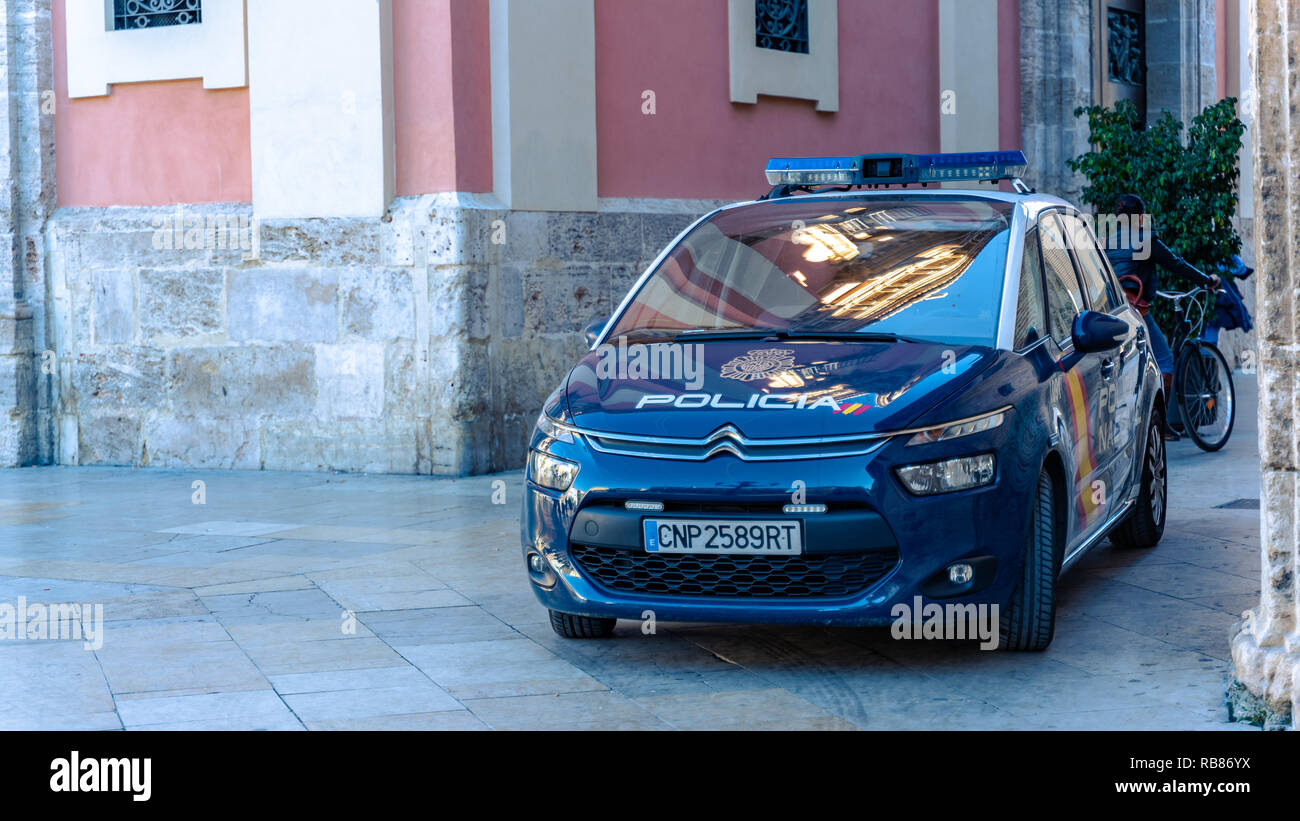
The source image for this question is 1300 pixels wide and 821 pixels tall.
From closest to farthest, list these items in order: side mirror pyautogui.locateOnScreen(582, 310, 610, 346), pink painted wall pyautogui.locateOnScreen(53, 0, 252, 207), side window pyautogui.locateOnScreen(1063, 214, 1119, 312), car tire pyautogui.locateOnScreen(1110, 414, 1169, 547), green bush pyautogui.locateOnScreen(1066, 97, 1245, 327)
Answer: side mirror pyautogui.locateOnScreen(582, 310, 610, 346) → side window pyautogui.locateOnScreen(1063, 214, 1119, 312) → car tire pyautogui.locateOnScreen(1110, 414, 1169, 547) → pink painted wall pyautogui.locateOnScreen(53, 0, 252, 207) → green bush pyautogui.locateOnScreen(1066, 97, 1245, 327)

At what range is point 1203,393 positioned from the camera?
11.5 meters

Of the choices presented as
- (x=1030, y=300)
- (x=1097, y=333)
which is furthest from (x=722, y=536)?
(x=1097, y=333)

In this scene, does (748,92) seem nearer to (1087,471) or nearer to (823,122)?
(823,122)

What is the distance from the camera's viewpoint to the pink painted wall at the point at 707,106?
12273mm

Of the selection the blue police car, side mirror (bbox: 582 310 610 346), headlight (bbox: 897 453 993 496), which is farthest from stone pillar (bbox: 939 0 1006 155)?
headlight (bbox: 897 453 993 496)

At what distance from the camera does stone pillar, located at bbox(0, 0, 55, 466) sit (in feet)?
40.3

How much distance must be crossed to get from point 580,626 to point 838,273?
168 cm

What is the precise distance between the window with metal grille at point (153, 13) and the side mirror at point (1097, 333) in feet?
26.5

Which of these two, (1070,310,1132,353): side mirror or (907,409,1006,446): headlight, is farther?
(1070,310,1132,353): side mirror

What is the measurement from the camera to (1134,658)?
17.9 feet

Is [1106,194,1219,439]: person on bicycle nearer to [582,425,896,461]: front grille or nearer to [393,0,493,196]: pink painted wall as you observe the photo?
[393,0,493,196]: pink painted wall

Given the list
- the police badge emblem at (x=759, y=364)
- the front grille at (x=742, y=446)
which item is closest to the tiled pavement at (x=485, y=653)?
the front grille at (x=742, y=446)

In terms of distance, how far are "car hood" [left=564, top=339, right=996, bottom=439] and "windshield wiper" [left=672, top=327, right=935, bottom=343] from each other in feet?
0.12

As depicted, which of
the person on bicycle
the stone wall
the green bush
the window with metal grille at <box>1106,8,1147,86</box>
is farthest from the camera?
the window with metal grille at <box>1106,8,1147,86</box>
